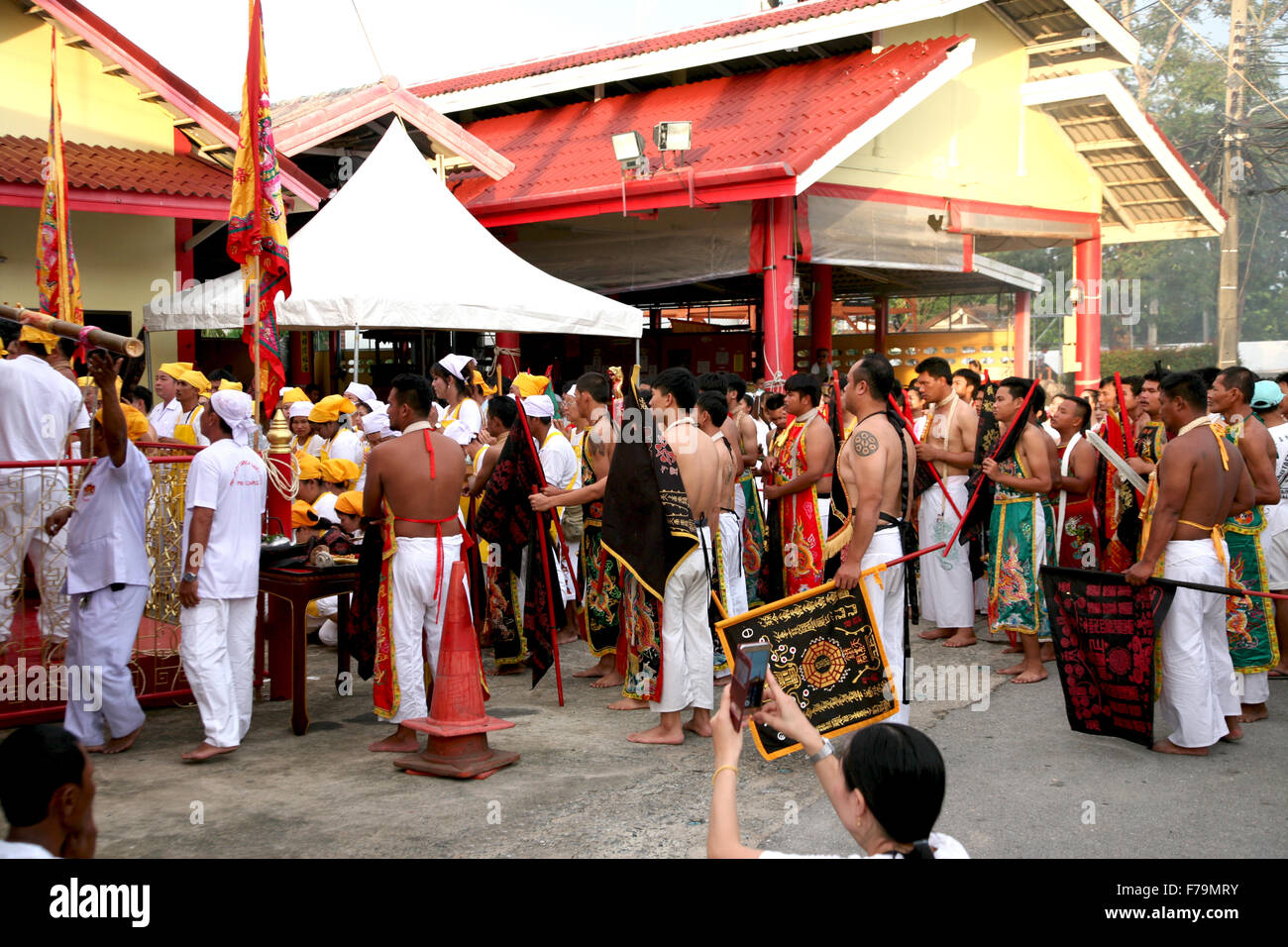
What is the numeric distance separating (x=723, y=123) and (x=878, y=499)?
10.6m

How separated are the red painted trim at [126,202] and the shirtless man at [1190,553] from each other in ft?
33.1

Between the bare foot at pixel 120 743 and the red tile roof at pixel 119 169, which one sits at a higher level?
the red tile roof at pixel 119 169

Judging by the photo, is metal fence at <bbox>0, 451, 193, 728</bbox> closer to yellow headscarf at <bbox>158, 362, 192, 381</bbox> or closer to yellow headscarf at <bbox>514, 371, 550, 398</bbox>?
yellow headscarf at <bbox>158, 362, 192, 381</bbox>

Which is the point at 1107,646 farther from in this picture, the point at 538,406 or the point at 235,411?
the point at 235,411

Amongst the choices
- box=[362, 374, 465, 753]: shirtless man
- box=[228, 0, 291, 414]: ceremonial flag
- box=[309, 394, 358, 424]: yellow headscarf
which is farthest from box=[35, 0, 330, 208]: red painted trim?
box=[362, 374, 465, 753]: shirtless man

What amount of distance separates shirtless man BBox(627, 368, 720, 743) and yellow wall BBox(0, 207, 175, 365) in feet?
28.9

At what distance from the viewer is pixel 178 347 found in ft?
44.5

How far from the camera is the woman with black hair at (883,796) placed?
2.43 m

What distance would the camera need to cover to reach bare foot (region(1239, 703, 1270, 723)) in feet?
21.9

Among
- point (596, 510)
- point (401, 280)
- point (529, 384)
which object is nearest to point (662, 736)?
point (596, 510)

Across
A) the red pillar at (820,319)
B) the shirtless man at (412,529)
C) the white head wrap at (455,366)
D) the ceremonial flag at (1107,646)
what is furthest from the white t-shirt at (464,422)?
the red pillar at (820,319)

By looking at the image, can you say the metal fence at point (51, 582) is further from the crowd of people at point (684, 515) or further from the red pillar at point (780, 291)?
the red pillar at point (780, 291)

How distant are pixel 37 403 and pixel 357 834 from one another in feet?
12.9
